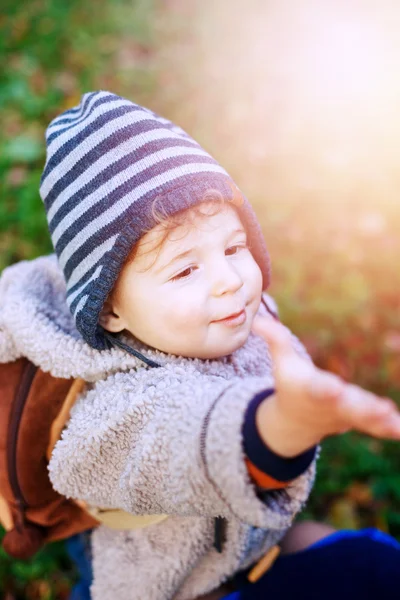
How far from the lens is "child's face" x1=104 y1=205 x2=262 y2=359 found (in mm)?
1044

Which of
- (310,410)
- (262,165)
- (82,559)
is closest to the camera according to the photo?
(310,410)

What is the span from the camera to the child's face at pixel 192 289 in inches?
41.1

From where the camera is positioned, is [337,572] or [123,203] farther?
[337,572]

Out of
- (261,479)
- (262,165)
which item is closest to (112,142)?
(261,479)

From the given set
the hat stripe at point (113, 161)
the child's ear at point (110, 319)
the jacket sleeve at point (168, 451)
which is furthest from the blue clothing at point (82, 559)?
the hat stripe at point (113, 161)

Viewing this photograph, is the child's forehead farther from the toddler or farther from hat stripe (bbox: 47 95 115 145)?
hat stripe (bbox: 47 95 115 145)

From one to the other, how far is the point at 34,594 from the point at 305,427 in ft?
4.77

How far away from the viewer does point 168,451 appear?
3.02 ft

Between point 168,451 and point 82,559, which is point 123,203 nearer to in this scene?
point 168,451

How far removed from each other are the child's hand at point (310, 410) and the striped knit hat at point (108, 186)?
0.38 m

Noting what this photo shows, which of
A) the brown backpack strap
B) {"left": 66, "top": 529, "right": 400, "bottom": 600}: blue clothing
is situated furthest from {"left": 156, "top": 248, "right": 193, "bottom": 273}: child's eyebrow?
{"left": 66, "top": 529, "right": 400, "bottom": 600}: blue clothing

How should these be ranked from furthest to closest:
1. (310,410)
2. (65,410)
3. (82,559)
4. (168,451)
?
1. (82,559)
2. (65,410)
3. (168,451)
4. (310,410)

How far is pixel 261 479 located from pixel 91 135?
703 mm

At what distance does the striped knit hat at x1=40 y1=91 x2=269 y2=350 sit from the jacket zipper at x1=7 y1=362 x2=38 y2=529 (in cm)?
22
